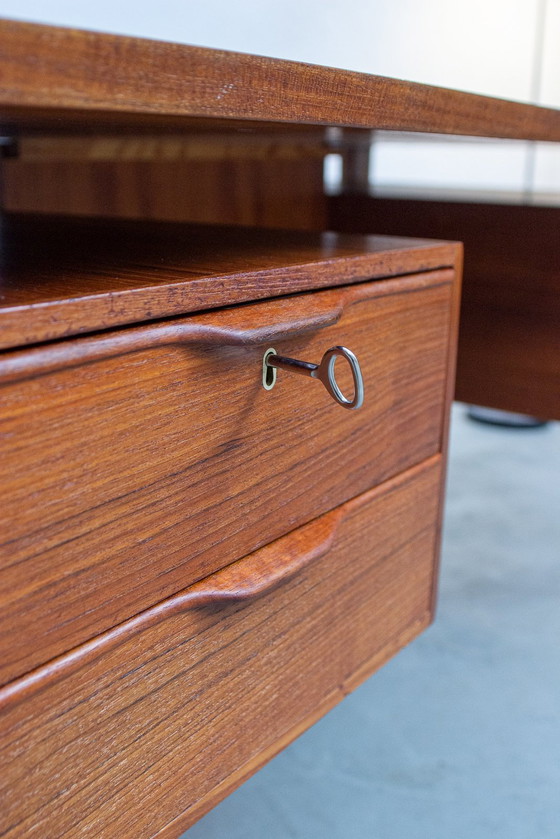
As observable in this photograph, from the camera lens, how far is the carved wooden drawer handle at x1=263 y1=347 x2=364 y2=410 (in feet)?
1.24

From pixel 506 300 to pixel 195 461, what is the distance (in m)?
0.48

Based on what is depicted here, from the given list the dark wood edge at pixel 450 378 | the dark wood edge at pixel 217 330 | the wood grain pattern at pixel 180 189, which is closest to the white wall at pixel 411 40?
the wood grain pattern at pixel 180 189

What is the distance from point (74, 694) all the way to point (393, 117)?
32 centimetres

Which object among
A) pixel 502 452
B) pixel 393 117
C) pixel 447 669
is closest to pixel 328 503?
pixel 393 117

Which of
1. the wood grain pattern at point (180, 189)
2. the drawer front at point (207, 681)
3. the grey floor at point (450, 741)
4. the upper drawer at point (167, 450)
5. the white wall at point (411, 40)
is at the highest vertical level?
the white wall at point (411, 40)

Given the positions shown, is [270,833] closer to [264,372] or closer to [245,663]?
[245,663]

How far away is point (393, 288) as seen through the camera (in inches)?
18.3

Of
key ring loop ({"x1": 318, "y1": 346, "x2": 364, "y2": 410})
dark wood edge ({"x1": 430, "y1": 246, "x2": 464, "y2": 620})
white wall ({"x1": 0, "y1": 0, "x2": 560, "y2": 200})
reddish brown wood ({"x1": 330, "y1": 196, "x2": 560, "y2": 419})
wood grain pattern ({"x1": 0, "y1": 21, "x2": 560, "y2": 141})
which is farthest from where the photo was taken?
white wall ({"x1": 0, "y1": 0, "x2": 560, "y2": 200})

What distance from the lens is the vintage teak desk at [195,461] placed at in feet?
0.98

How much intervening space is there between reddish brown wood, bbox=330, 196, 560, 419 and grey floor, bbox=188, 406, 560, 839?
0.25 metres

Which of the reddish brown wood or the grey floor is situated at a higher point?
the reddish brown wood

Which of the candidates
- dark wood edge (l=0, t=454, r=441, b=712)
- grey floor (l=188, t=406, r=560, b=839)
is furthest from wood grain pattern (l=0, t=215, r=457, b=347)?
grey floor (l=188, t=406, r=560, b=839)

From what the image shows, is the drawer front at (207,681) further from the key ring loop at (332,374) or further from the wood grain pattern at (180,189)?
the wood grain pattern at (180,189)

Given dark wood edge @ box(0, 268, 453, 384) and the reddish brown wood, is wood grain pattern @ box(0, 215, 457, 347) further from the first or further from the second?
the reddish brown wood
